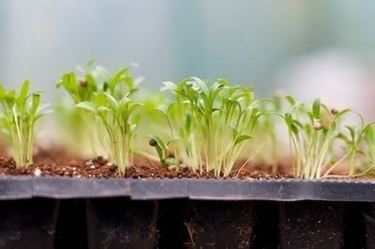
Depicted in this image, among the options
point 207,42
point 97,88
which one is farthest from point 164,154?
point 207,42

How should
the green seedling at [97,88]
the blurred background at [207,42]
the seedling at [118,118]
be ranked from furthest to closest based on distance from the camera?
the blurred background at [207,42] < the green seedling at [97,88] < the seedling at [118,118]

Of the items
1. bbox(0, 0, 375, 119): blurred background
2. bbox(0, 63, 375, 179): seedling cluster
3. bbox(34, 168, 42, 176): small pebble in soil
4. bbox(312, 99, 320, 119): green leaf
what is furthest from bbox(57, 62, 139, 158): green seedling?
bbox(0, 0, 375, 119): blurred background

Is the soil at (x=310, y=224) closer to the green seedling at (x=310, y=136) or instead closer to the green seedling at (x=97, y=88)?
the green seedling at (x=310, y=136)

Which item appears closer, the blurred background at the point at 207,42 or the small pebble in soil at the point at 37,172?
the small pebble in soil at the point at 37,172

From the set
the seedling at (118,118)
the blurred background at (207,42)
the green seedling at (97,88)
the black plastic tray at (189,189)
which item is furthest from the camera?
the blurred background at (207,42)

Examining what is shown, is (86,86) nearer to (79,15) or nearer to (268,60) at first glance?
(79,15)

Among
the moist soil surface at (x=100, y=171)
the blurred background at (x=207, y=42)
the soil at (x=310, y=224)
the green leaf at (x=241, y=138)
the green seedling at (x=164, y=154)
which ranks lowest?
the soil at (x=310, y=224)

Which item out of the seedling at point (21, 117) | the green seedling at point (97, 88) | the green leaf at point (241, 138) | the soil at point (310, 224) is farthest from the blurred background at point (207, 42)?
the soil at point (310, 224)

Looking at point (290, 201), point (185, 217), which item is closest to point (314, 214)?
point (290, 201)
